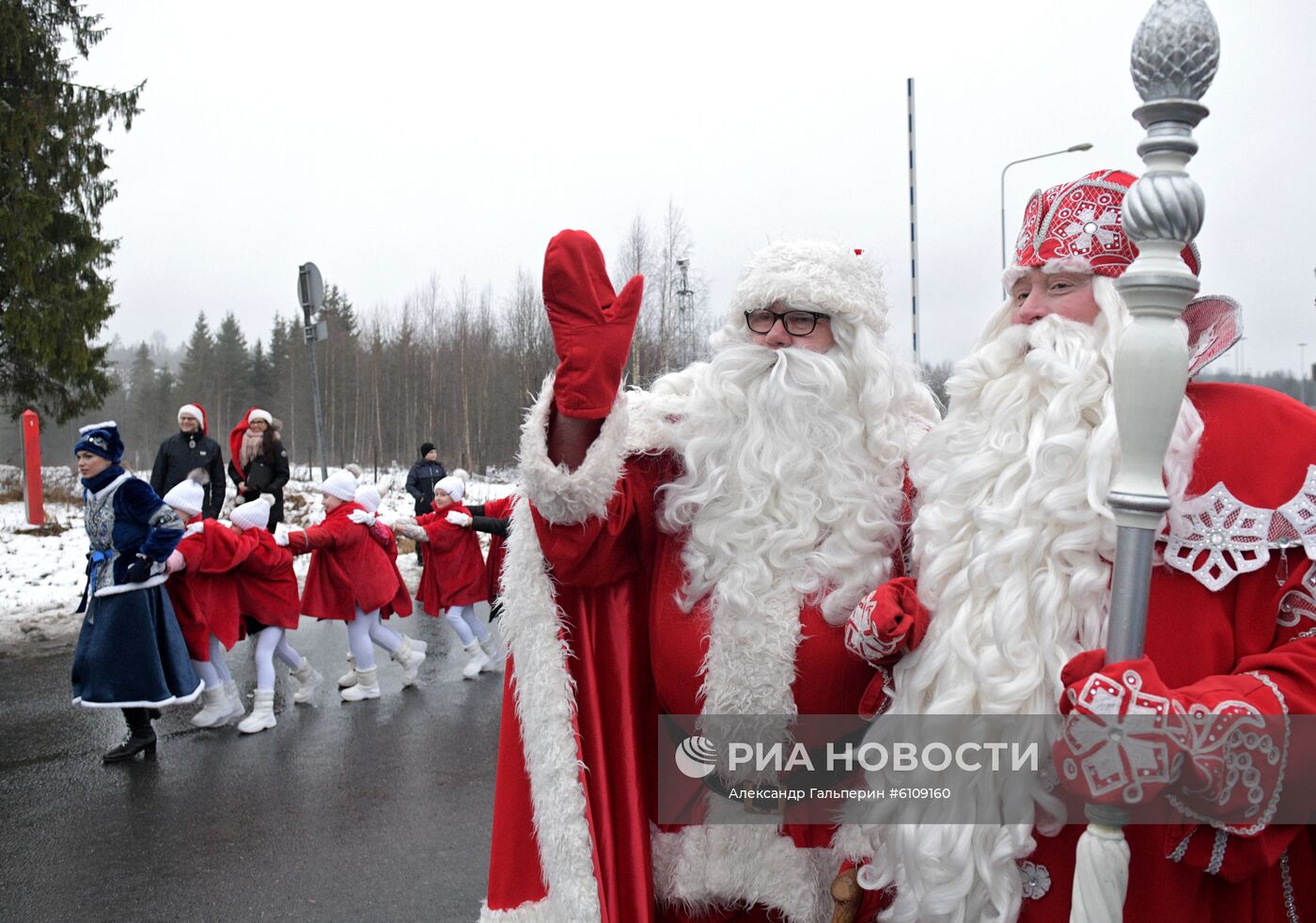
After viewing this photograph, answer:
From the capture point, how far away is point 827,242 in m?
2.62

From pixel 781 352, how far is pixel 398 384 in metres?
39.4

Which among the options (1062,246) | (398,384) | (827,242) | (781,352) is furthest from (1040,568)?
(398,384)

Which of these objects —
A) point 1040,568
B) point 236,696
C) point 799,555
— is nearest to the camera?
point 1040,568

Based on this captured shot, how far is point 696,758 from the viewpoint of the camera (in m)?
2.45

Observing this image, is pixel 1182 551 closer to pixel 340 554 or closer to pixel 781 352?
pixel 781 352

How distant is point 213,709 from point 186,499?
1.41 metres

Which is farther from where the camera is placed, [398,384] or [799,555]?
[398,384]

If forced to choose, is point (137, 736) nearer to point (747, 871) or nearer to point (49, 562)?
point (747, 871)

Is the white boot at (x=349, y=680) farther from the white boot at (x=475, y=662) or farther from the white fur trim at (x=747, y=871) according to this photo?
the white fur trim at (x=747, y=871)

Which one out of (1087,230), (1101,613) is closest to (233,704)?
(1101,613)

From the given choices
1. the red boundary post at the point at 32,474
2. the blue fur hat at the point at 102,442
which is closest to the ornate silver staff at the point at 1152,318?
the blue fur hat at the point at 102,442

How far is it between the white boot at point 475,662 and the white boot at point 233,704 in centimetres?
167

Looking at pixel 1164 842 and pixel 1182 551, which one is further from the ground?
pixel 1182 551

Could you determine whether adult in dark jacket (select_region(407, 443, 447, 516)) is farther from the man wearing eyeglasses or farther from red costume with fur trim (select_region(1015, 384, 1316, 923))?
red costume with fur trim (select_region(1015, 384, 1316, 923))
